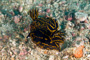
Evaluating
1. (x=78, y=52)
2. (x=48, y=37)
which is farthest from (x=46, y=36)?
(x=78, y=52)

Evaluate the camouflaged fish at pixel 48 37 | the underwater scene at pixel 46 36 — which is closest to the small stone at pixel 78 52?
the underwater scene at pixel 46 36

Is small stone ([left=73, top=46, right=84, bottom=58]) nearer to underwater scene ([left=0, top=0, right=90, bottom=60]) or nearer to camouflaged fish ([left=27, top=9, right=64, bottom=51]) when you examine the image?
underwater scene ([left=0, top=0, right=90, bottom=60])

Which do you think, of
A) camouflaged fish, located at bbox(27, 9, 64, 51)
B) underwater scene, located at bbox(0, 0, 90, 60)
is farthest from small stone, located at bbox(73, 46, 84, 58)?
camouflaged fish, located at bbox(27, 9, 64, 51)

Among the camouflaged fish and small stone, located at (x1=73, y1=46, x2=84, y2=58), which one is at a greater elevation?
the camouflaged fish

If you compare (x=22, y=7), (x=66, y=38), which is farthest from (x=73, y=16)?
(x=22, y=7)

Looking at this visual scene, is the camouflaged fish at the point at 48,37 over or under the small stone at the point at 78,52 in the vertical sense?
over

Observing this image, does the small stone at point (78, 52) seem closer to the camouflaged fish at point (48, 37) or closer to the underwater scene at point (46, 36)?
the underwater scene at point (46, 36)

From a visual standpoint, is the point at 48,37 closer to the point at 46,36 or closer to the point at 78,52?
the point at 46,36

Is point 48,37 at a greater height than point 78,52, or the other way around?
point 48,37
